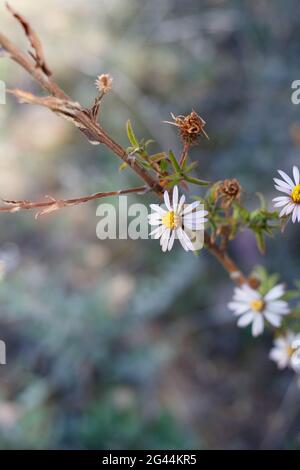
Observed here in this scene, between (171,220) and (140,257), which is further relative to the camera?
(140,257)

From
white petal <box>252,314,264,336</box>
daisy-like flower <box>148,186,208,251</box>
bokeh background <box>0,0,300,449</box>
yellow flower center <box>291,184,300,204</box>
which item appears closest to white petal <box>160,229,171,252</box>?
daisy-like flower <box>148,186,208,251</box>

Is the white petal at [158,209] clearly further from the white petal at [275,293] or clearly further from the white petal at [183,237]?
the white petal at [275,293]

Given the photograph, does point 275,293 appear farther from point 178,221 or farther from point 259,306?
point 178,221

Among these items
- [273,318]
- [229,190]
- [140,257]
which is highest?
[140,257]

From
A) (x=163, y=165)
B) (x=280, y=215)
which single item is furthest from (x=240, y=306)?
(x=163, y=165)

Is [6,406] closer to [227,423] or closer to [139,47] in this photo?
[227,423]

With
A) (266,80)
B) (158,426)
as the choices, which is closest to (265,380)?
(158,426)
